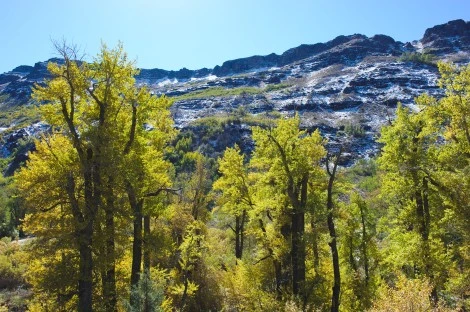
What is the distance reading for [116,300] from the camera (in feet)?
63.8

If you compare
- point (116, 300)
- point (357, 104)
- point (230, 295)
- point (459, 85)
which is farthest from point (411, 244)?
point (357, 104)

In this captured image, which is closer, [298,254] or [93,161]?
[93,161]

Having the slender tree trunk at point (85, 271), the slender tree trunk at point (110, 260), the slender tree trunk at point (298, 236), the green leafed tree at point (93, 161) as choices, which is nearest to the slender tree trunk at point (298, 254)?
the slender tree trunk at point (298, 236)

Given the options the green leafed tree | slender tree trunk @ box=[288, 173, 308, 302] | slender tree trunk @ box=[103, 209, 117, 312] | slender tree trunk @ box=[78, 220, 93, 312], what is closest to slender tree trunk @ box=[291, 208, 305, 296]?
slender tree trunk @ box=[288, 173, 308, 302]

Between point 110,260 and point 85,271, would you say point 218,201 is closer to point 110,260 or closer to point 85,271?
point 110,260

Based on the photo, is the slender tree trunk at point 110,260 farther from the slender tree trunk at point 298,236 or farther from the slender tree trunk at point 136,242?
the slender tree trunk at point 298,236

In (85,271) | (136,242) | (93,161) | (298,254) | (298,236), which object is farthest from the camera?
(298,254)

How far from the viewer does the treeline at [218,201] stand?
700 inches

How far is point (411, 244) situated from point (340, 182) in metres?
5.37

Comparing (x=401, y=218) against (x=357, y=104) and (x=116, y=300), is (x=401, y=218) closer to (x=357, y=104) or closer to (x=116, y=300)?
(x=116, y=300)

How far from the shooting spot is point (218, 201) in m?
30.8

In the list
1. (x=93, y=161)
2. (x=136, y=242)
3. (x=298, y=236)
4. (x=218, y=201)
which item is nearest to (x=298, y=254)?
(x=298, y=236)

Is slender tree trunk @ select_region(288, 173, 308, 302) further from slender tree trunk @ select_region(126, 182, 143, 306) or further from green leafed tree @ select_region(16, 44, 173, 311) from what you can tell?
slender tree trunk @ select_region(126, 182, 143, 306)

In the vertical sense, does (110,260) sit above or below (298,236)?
above
